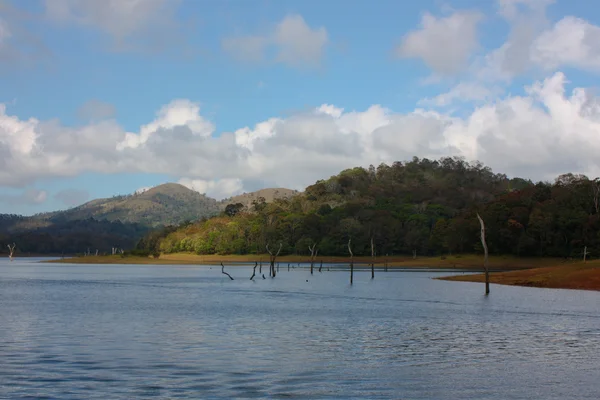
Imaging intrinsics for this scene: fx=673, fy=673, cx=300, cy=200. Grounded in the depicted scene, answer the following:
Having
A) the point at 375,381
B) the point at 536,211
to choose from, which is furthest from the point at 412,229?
the point at 375,381

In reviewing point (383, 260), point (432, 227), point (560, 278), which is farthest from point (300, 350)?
point (432, 227)

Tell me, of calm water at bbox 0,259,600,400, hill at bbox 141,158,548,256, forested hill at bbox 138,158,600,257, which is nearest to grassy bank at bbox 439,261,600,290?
calm water at bbox 0,259,600,400

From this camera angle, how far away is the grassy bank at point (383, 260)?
116 metres

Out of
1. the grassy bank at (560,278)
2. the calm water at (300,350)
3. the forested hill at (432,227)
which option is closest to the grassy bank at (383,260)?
the forested hill at (432,227)

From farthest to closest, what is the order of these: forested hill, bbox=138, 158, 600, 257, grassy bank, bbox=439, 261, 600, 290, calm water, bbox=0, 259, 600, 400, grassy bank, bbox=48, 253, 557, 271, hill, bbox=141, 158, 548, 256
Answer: hill, bbox=141, 158, 548, 256, grassy bank, bbox=48, 253, 557, 271, forested hill, bbox=138, 158, 600, 257, grassy bank, bbox=439, 261, 600, 290, calm water, bbox=0, 259, 600, 400

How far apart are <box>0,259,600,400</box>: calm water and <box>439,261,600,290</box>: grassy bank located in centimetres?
1506

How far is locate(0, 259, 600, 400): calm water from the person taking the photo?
18.2 m

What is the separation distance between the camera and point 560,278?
210ft

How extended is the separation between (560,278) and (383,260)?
297ft

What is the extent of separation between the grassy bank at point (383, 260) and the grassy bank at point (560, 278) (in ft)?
138

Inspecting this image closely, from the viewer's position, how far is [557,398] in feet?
56.5

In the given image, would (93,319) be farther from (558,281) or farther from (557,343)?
(558,281)

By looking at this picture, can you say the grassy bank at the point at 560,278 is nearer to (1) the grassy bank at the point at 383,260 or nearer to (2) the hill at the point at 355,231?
(1) the grassy bank at the point at 383,260

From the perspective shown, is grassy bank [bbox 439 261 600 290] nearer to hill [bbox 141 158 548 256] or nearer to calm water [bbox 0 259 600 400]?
calm water [bbox 0 259 600 400]
